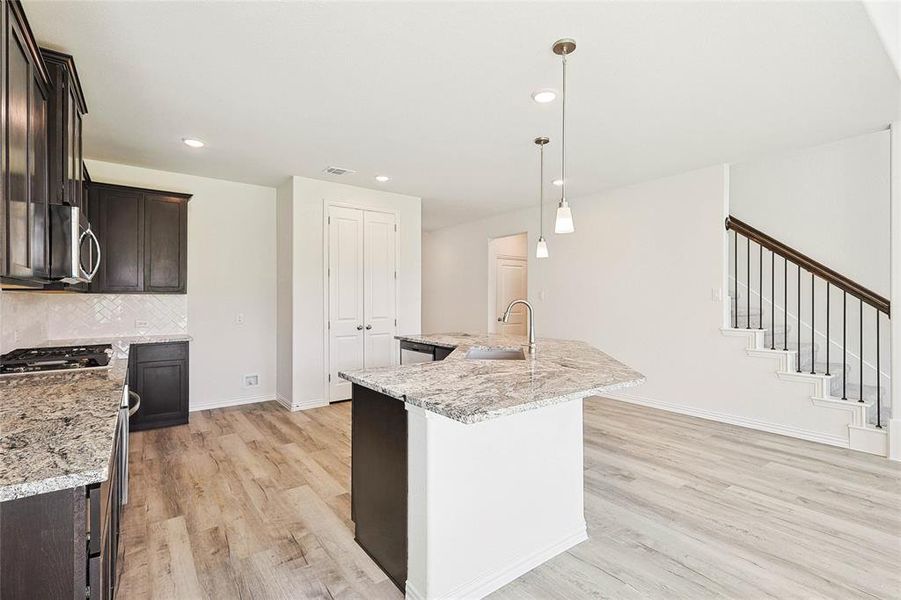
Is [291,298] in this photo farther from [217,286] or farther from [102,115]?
[102,115]

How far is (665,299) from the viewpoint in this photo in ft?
15.7

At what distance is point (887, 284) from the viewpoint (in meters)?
3.73

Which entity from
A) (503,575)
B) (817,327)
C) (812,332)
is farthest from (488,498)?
(817,327)

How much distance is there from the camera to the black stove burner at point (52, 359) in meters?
2.32

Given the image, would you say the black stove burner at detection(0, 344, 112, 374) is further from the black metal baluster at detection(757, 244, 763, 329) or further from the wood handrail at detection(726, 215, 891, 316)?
the black metal baluster at detection(757, 244, 763, 329)

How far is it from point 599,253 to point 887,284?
256 cm

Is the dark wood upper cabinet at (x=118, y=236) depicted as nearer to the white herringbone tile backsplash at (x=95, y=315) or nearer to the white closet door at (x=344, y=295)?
the white herringbone tile backsplash at (x=95, y=315)

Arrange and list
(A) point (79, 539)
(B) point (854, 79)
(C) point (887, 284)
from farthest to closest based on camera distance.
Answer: (C) point (887, 284) → (B) point (854, 79) → (A) point (79, 539)

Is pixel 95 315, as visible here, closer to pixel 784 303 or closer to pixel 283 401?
pixel 283 401

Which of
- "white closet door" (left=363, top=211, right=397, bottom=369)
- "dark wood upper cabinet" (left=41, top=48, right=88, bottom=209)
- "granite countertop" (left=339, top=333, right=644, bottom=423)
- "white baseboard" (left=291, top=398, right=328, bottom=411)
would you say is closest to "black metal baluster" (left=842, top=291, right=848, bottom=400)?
"granite countertop" (left=339, top=333, right=644, bottom=423)

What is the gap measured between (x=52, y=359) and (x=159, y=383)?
1.66m

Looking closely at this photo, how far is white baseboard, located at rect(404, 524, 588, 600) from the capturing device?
1782 mm

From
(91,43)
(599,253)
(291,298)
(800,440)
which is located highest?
(91,43)

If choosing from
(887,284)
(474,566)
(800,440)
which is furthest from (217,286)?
(887,284)
